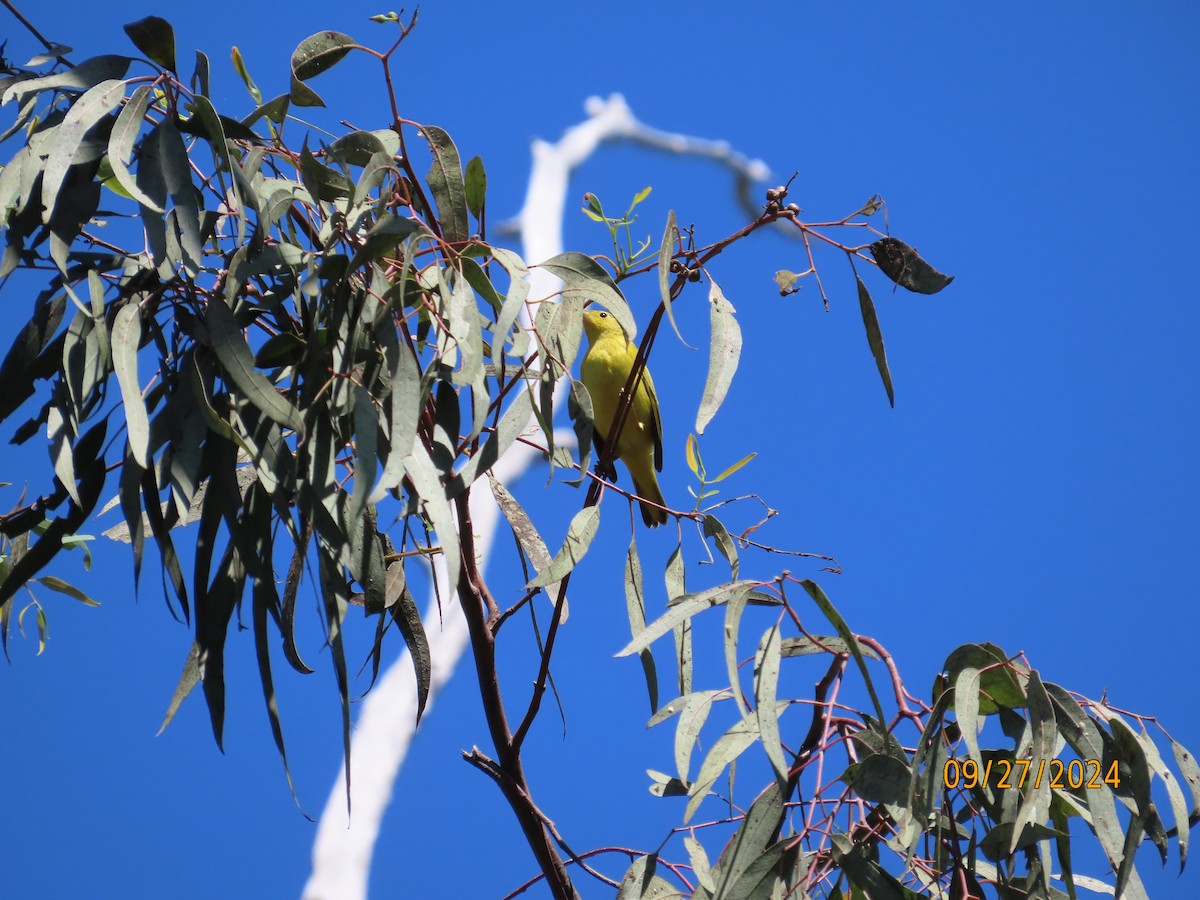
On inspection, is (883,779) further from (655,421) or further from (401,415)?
(655,421)

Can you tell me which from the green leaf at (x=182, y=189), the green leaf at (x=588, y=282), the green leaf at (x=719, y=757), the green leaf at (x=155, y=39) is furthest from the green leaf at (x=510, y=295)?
the green leaf at (x=719, y=757)

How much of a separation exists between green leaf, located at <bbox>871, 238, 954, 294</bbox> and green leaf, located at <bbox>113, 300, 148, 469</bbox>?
934 millimetres

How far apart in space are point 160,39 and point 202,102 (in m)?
0.12

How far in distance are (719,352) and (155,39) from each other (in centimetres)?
80

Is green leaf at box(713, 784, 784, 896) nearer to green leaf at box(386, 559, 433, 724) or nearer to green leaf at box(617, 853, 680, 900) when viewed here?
green leaf at box(617, 853, 680, 900)

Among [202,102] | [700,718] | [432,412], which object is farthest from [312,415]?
[700,718]

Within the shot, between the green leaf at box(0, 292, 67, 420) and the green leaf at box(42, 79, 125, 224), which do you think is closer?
the green leaf at box(42, 79, 125, 224)

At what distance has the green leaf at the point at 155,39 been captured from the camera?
134 cm

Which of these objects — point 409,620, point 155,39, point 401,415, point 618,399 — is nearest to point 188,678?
point 409,620

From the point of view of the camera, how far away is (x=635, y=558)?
173 cm

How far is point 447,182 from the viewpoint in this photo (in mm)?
1484

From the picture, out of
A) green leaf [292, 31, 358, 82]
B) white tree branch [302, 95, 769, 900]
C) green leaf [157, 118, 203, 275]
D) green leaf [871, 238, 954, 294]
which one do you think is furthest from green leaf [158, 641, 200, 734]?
white tree branch [302, 95, 769, 900]

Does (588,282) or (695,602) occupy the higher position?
(588,282)

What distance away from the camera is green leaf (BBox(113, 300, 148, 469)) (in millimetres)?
1208
